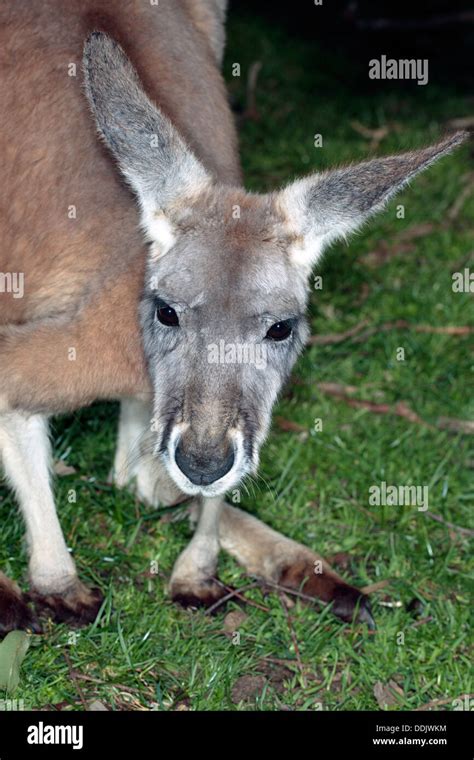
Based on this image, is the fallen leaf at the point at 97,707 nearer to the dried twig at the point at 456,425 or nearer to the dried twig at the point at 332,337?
the dried twig at the point at 456,425

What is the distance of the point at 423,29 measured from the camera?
24.9 ft

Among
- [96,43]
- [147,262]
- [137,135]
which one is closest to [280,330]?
[147,262]

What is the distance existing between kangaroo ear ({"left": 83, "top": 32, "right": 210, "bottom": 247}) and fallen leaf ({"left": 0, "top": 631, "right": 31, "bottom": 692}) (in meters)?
1.22

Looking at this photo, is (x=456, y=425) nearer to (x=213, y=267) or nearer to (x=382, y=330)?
(x=382, y=330)

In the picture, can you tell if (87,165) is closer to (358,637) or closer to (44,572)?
(44,572)

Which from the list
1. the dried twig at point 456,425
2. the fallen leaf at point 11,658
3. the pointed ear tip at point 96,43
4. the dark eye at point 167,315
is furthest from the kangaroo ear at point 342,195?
the dried twig at point 456,425

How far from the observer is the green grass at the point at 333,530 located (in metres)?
3.58

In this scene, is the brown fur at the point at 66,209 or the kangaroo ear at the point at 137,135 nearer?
the kangaroo ear at the point at 137,135

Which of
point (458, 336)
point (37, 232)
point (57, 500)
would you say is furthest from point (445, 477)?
point (37, 232)

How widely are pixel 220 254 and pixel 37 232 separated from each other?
71 centimetres

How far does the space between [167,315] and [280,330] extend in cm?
32

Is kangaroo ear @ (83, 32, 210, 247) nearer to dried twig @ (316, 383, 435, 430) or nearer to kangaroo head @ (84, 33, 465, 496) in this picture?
kangaroo head @ (84, 33, 465, 496)

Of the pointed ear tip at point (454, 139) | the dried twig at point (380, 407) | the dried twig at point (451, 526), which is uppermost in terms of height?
the pointed ear tip at point (454, 139)

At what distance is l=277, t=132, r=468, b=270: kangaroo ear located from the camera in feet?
10.9
